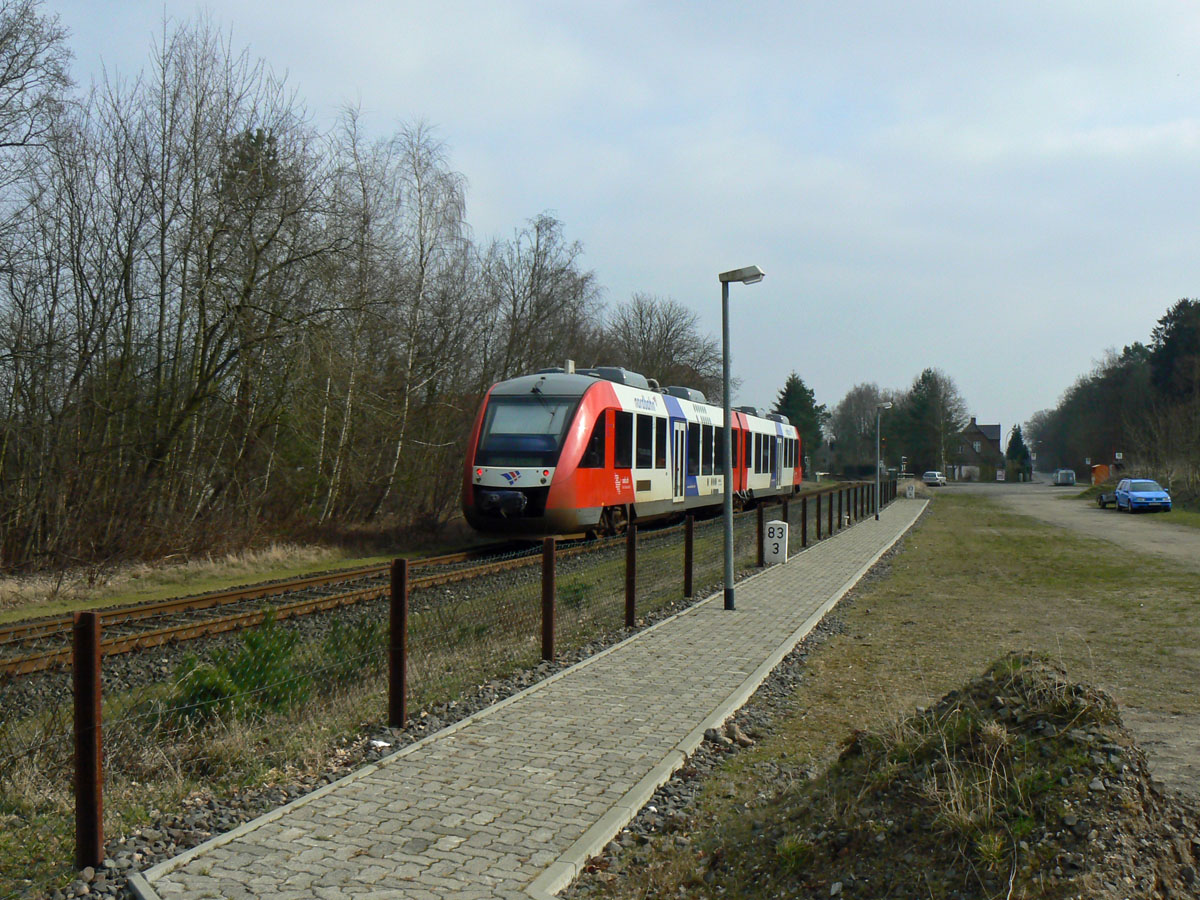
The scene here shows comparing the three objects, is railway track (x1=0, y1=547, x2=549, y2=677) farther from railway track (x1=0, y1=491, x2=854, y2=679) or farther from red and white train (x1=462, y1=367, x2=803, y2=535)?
red and white train (x1=462, y1=367, x2=803, y2=535)

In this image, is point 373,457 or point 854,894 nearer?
point 854,894

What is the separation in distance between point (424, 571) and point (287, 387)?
7962mm

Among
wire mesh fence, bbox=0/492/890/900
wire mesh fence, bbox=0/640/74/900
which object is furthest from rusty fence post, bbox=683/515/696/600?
wire mesh fence, bbox=0/640/74/900

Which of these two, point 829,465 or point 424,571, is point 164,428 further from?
point 829,465

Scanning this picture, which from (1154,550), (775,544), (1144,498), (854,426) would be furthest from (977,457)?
(775,544)

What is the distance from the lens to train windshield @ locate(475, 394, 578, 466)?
17703 millimetres

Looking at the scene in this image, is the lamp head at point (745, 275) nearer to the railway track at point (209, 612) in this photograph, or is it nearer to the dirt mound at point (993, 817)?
the railway track at point (209, 612)

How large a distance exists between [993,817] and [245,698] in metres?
4.45

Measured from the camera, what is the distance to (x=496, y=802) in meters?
5.11

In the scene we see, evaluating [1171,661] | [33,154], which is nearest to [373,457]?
[33,154]

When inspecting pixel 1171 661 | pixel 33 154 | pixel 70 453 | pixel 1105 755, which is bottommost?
pixel 1171 661

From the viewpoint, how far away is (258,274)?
19.3m

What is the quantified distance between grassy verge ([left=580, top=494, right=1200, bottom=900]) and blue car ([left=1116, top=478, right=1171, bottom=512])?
23144mm

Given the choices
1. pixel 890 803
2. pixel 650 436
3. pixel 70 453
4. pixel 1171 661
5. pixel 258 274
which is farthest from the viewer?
pixel 650 436
